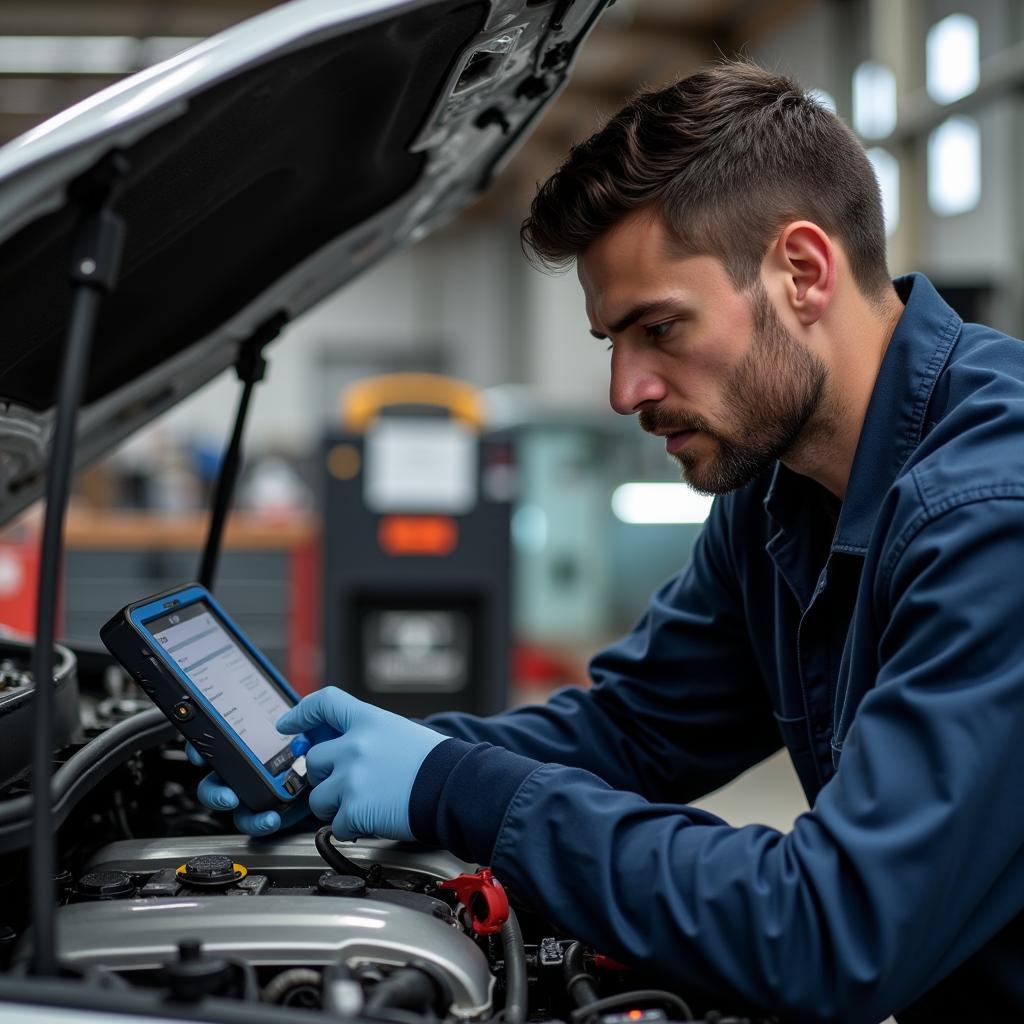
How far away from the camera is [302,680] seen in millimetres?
4656

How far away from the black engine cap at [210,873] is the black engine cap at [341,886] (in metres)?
0.06

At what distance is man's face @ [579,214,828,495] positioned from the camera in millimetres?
936

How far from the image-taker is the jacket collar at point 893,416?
97 cm

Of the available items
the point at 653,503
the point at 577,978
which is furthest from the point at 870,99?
the point at 577,978

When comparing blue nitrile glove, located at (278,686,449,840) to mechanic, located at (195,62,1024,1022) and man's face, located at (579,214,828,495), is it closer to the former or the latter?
mechanic, located at (195,62,1024,1022)

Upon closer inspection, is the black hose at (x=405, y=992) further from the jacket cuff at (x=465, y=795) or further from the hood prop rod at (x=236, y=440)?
the hood prop rod at (x=236, y=440)

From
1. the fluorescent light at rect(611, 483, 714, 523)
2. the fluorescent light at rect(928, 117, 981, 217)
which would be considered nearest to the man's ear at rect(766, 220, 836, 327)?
the fluorescent light at rect(928, 117, 981, 217)

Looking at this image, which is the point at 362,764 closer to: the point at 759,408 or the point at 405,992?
the point at 405,992

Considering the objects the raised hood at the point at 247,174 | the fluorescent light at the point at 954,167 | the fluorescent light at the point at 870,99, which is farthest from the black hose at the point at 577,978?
the fluorescent light at the point at 870,99

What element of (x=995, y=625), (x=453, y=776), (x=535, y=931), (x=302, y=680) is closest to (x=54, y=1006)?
(x=453, y=776)

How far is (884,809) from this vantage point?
70cm

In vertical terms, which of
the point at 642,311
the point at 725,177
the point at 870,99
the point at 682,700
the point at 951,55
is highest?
the point at 870,99

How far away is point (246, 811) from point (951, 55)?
5.34 meters

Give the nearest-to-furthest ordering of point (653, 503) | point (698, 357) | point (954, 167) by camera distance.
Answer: point (698, 357), point (954, 167), point (653, 503)
